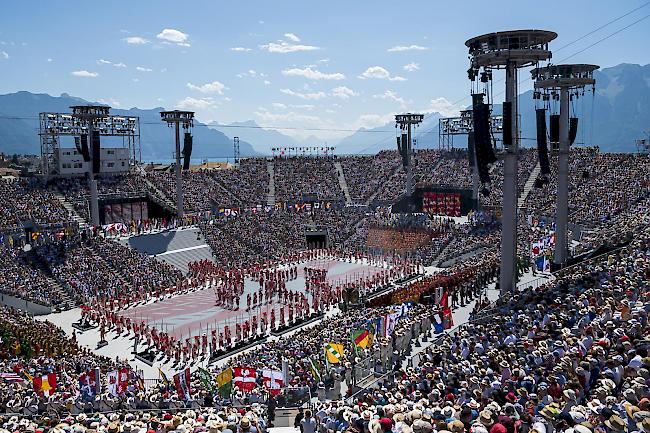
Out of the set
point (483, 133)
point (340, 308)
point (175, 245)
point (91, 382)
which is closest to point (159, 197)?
point (175, 245)

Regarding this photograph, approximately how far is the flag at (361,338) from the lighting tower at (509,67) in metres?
9.03

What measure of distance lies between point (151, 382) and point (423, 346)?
967 centimetres

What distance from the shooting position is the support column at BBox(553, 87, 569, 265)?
30375 millimetres

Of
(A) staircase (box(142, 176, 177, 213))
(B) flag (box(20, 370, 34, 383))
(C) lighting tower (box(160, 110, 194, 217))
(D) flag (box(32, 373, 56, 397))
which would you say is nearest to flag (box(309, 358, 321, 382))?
(D) flag (box(32, 373, 56, 397))

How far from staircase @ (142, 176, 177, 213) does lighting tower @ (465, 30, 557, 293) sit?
1275 inches

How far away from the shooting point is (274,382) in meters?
15.9

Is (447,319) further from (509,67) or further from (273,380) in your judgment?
(509,67)

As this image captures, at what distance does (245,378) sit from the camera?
640 inches

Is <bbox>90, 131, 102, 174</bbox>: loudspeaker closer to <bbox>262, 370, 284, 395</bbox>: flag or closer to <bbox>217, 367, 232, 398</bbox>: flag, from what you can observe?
<bbox>217, 367, 232, 398</bbox>: flag

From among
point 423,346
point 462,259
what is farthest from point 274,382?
point 462,259

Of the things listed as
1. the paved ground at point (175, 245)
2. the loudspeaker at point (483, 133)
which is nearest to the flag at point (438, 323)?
the loudspeaker at point (483, 133)

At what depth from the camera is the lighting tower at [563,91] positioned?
2983 cm

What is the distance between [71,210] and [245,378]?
3134 cm

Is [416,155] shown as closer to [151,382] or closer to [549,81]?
[549,81]
